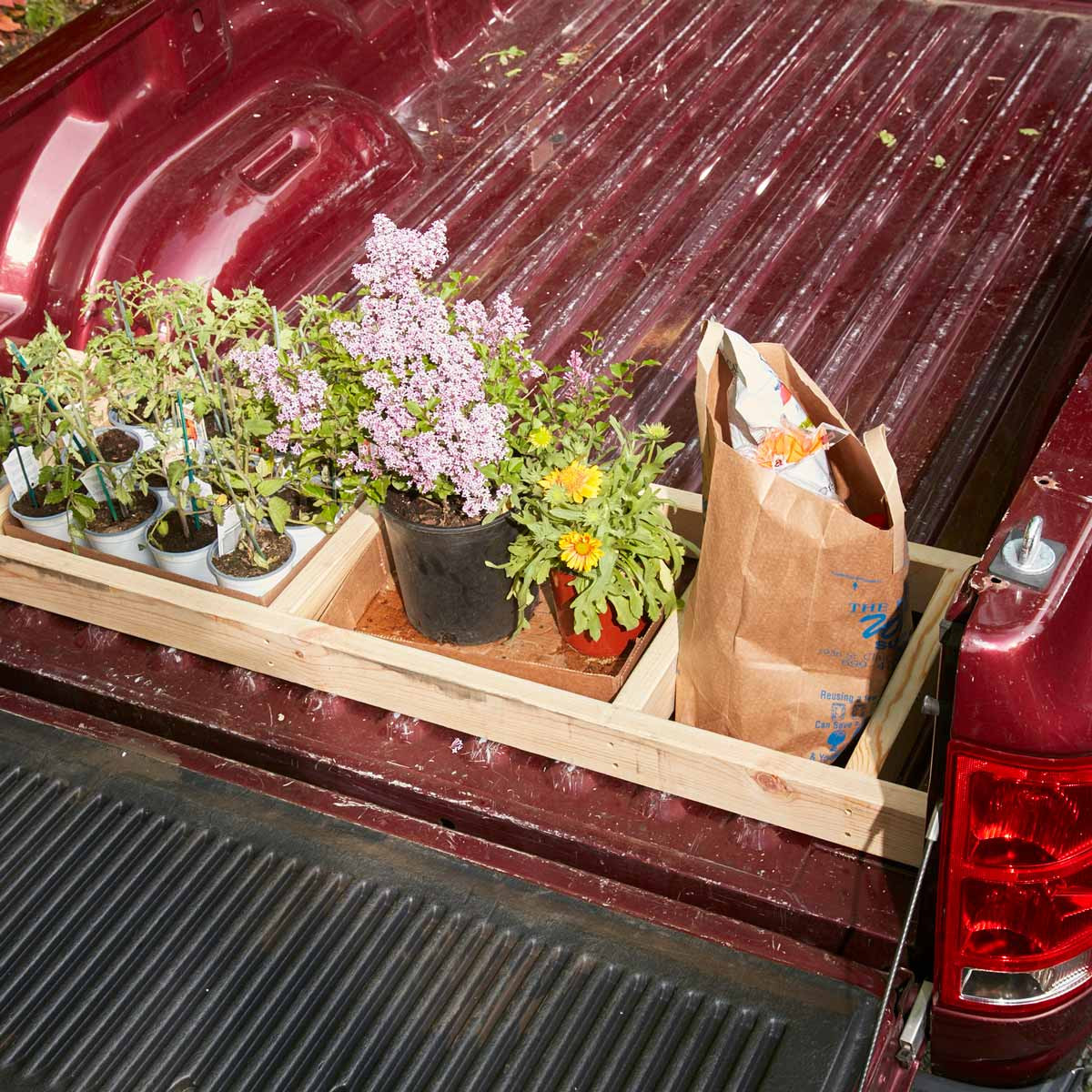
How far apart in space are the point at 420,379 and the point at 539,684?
1.45 ft

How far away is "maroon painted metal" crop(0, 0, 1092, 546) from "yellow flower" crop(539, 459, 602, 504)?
1.31ft

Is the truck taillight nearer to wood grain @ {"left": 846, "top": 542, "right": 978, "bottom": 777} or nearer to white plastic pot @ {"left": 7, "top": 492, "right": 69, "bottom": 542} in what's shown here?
wood grain @ {"left": 846, "top": 542, "right": 978, "bottom": 777}

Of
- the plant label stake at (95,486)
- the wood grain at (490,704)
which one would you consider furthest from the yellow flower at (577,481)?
the plant label stake at (95,486)

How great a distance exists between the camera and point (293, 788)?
1.95m

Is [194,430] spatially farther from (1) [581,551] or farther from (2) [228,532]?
(1) [581,551]

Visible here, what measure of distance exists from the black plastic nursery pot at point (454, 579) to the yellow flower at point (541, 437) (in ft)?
0.40

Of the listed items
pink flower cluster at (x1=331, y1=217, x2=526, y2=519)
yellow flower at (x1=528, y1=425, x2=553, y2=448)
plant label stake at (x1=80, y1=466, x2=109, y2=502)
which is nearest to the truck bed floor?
yellow flower at (x1=528, y1=425, x2=553, y2=448)

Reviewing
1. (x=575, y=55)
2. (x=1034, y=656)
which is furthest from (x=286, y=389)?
(x=575, y=55)

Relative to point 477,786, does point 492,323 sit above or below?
above

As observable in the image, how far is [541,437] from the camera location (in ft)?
6.23

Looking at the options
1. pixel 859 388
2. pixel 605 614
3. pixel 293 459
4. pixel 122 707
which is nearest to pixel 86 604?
pixel 122 707

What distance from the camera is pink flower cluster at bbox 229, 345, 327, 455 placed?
6.18ft

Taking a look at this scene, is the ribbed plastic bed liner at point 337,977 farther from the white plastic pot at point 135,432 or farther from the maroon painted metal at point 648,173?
the maroon painted metal at point 648,173

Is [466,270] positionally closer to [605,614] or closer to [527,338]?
[527,338]
